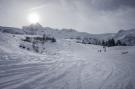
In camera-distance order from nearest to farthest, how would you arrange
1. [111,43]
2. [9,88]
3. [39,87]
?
[9,88]
[39,87]
[111,43]

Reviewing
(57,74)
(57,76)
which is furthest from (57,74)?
(57,76)

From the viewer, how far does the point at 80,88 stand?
4.27 meters

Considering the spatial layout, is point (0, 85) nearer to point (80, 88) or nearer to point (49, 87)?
point (49, 87)

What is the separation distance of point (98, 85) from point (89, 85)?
15.4 inches

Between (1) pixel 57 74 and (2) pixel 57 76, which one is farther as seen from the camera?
(1) pixel 57 74

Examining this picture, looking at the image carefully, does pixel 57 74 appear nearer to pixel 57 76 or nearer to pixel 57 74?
pixel 57 74

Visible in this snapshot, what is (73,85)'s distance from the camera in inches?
178

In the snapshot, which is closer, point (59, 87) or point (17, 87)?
point (17, 87)

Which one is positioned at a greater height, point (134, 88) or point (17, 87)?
point (17, 87)

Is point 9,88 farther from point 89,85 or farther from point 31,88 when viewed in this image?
point 89,85

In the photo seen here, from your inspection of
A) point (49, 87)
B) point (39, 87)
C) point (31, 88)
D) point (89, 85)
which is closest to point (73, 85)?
point (89, 85)

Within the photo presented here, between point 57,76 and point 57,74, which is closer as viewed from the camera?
point 57,76

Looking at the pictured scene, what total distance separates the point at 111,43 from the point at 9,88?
278 ft

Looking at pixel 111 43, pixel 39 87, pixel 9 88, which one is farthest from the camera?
pixel 111 43
